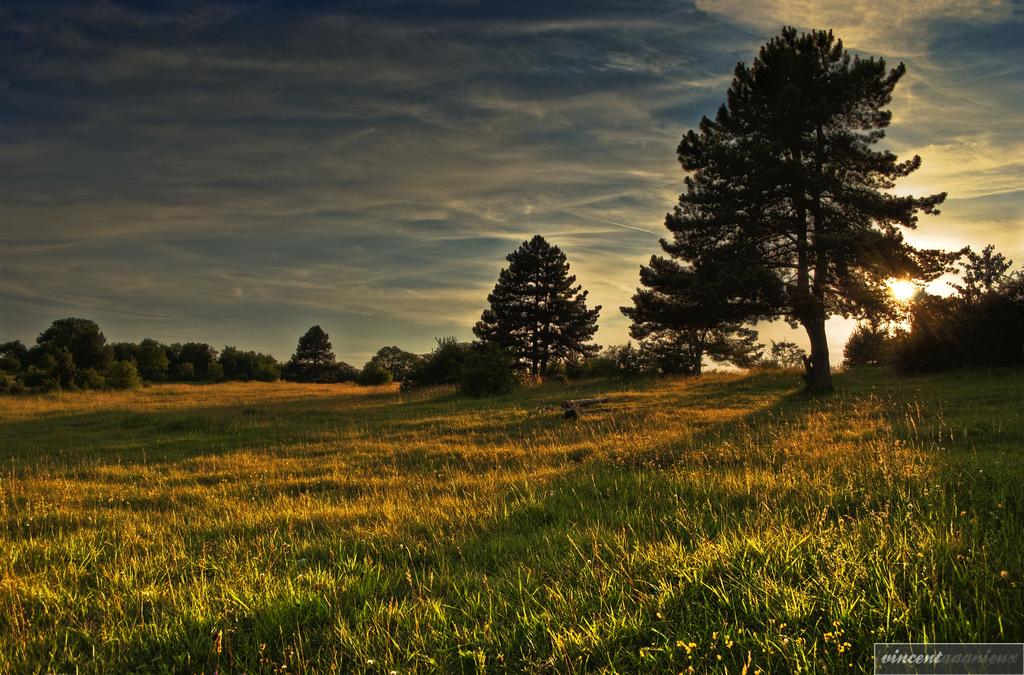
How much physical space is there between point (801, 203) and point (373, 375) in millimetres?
36902

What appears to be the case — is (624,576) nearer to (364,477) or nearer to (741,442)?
(364,477)

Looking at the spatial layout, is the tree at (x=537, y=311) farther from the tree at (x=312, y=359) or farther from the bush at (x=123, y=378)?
the tree at (x=312, y=359)

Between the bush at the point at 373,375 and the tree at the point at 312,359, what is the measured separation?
26655 millimetres

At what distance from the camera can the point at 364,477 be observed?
30.3 ft

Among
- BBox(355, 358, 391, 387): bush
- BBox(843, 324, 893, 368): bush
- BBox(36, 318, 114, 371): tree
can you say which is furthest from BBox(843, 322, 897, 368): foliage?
BBox(36, 318, 114, 371): tree

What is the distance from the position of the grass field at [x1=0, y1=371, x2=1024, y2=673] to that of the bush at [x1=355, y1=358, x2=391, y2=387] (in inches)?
1444

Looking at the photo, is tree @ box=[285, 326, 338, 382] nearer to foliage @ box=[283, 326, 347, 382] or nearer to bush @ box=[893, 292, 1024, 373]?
foliage @ box=[283, 326, 347, 382]

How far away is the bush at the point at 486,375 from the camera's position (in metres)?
28.0

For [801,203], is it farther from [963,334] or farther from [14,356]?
[14,356]

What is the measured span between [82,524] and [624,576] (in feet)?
23.0

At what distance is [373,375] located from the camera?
47.8 metres

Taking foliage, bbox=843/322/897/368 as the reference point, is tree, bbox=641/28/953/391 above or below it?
above

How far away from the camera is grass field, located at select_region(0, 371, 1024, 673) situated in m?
3.03

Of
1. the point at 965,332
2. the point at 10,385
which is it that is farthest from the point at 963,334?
the point at 10,385
